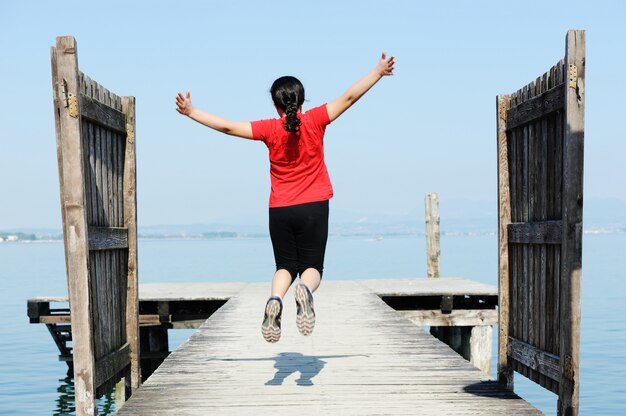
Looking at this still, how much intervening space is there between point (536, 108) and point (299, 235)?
9.11 ft

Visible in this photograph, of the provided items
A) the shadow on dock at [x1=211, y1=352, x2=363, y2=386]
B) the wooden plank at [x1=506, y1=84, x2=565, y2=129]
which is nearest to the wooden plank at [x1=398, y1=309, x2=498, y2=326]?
the shadow on dock at [x1=211, y1=352, x2=363, y2=386]

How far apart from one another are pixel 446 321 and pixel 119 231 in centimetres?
816

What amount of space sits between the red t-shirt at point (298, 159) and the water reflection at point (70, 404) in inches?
531

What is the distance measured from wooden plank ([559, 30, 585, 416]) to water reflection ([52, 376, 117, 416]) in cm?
1361

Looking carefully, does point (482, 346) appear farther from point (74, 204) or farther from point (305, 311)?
point (74, 204)

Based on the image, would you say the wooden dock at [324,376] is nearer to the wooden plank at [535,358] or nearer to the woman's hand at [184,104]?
the wooden plank at [535,358]

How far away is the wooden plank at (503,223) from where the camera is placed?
9047 millimetres

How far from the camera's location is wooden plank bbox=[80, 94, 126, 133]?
766 cm

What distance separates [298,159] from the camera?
21.6 feet

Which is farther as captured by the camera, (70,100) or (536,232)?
(536,232)

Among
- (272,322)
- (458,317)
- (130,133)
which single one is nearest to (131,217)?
(130,133)

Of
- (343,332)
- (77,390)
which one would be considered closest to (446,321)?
(343,332)

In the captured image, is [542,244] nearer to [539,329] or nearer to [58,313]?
[539,329]

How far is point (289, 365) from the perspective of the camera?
26.8 feet
